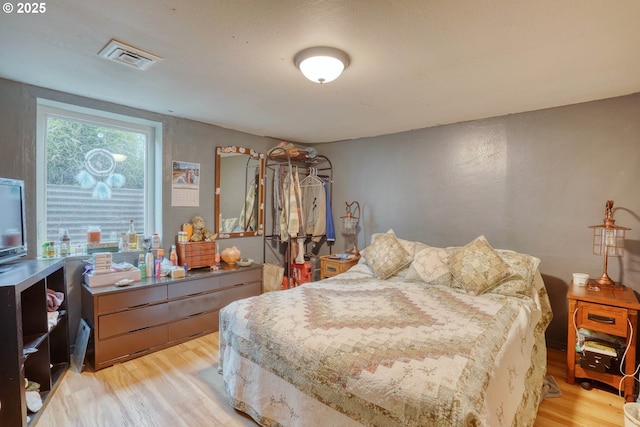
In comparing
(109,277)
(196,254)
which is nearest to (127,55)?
(109,277)

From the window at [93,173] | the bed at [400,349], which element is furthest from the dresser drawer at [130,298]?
the bed at [400,349]

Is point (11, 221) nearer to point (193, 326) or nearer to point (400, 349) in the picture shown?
point (193, 326)

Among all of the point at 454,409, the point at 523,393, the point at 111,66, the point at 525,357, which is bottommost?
the point at 523,393

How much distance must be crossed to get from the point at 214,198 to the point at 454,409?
128 inches

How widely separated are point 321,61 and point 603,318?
2.68 m

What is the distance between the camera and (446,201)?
3477 millimetres

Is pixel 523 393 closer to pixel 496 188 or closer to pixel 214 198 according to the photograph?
pixel 496 188

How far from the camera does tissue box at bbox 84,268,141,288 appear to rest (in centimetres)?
253

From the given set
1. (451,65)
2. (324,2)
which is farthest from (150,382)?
(451,65)

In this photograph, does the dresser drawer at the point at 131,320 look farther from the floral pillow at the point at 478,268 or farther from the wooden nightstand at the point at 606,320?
the wooden nightstand at the point at 606,320

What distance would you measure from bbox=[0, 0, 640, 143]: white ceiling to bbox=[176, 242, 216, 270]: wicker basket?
1.44m

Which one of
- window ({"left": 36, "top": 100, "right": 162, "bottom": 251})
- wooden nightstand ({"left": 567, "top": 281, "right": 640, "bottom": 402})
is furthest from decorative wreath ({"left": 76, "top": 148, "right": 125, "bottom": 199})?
wooden nightstand ({"left": 567, "top": 281, "right": 640, "bottom": 402})

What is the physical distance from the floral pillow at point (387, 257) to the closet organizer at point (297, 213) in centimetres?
119

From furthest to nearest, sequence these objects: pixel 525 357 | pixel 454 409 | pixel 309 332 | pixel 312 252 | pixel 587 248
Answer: pixel 312 252 → pixel 587 248 → pixel 525 357 → pixel 309 332 → pixel 454 409
